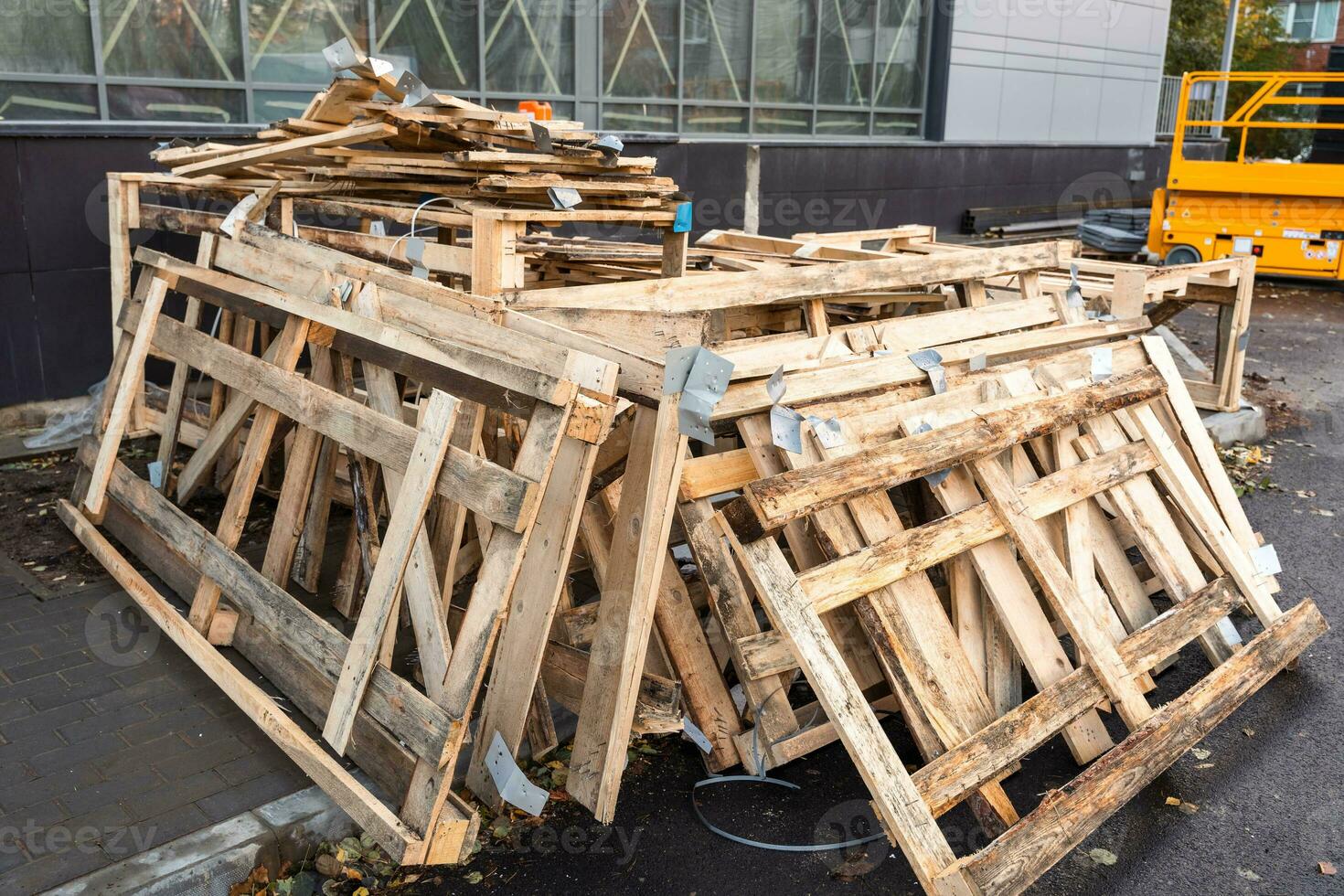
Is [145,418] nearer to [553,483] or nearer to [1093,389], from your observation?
[553,483]

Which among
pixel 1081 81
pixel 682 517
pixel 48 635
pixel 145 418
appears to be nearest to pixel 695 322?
pixel 682 517

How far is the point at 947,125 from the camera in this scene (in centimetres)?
1571

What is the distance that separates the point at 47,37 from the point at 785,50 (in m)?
8.84

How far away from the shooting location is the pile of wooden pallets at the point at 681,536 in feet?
11.2

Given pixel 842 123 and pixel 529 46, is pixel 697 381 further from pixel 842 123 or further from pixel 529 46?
pixel 842 123

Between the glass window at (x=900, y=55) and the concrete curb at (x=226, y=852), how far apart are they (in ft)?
45.0

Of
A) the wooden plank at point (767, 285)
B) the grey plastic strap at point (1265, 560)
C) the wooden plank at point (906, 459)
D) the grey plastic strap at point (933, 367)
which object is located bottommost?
the grey plastic strap at point (1265, 560)

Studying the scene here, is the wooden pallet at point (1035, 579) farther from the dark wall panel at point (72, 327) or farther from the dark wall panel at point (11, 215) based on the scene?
the dark wall panel at point (11, 215)

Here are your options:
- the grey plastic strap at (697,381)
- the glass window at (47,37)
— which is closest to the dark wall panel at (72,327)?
the glass window at (47,37)

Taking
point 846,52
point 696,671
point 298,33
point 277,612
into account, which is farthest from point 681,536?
point 846,52

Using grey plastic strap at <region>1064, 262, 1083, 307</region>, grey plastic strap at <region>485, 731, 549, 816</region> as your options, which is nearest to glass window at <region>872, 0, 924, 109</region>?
grey plastic strap at <region>1064, 262, 1083, 307</region>

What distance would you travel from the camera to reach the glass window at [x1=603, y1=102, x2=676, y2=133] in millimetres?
11789

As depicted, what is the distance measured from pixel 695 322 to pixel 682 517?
713 mm

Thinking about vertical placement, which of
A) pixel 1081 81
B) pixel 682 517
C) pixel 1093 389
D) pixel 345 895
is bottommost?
pixel 345 895
